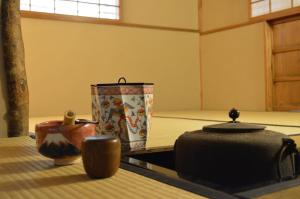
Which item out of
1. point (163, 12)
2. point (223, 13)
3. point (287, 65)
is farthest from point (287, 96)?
point (163, 12)

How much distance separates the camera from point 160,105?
6.47 metres

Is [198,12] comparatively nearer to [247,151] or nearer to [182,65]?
[182,65]

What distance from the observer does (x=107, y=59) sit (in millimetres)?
6035

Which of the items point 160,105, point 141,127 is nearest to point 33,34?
point 160,105

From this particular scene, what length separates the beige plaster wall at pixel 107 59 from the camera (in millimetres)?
5516

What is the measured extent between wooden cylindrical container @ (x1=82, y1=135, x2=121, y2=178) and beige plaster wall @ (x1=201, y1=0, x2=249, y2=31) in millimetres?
5557

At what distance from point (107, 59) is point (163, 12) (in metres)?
1.33

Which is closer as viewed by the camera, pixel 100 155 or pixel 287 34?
pixel 100 155

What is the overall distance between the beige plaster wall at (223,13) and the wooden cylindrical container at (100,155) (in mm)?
5557

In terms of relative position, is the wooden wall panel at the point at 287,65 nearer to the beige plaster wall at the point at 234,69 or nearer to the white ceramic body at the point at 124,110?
the beige plaster wall at the point at 234,69

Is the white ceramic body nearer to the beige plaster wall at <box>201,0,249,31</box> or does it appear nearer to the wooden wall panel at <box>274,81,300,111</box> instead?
the wooden wall panel at <box>274,81,300,111</box>

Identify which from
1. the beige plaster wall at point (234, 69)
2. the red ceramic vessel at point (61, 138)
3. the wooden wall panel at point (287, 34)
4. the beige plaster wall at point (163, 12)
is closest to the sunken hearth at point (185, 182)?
the red ceramic vessel at point (61, 138)

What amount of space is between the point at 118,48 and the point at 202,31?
1.71 meters

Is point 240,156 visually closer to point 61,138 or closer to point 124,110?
point 124,110
